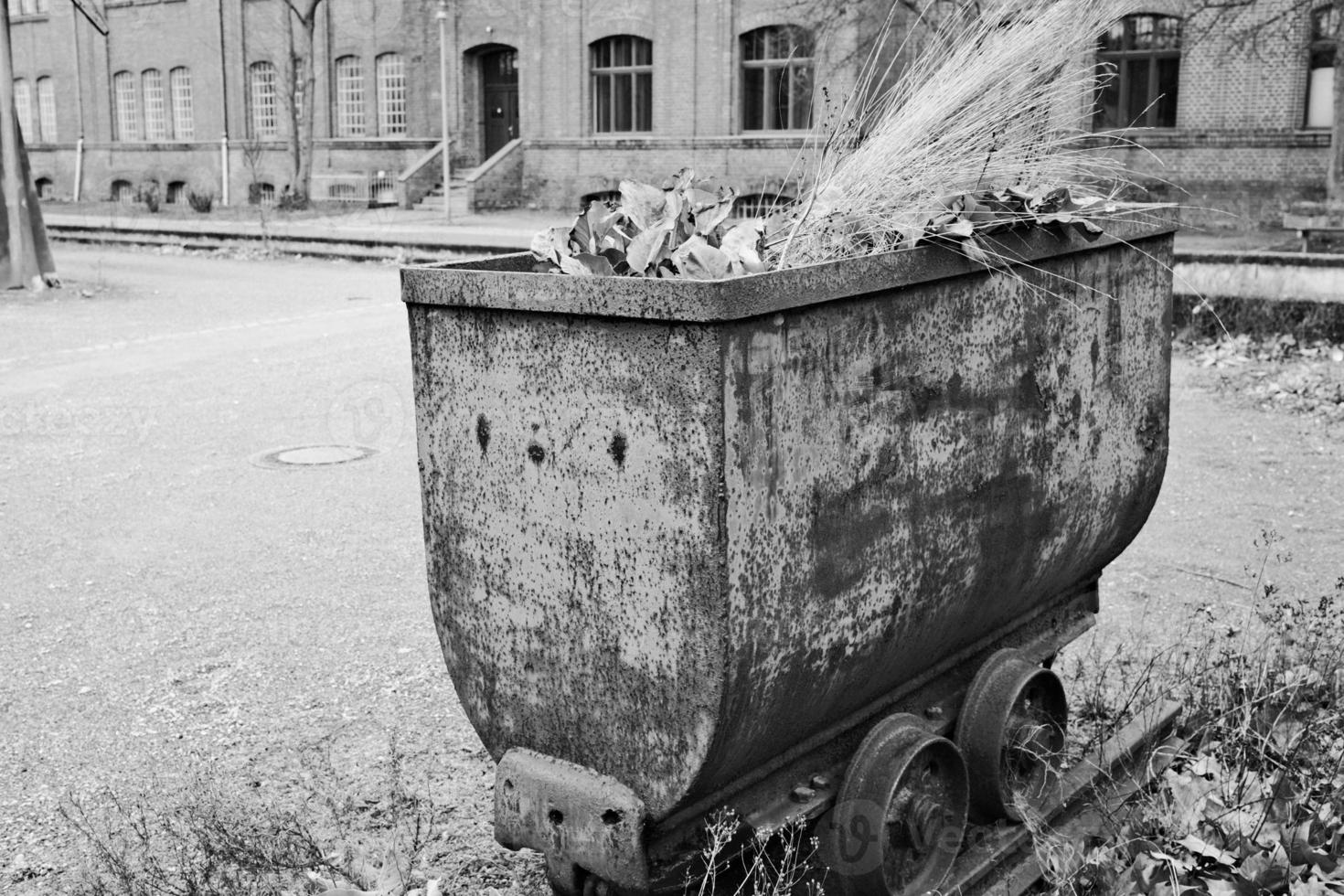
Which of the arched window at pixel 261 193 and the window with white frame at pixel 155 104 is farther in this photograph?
the window with white frame at pixel 155 104

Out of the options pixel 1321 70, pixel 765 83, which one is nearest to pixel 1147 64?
pixel 1321 70

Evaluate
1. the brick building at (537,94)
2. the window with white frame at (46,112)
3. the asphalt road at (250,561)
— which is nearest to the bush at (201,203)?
the brick building at (537,94)

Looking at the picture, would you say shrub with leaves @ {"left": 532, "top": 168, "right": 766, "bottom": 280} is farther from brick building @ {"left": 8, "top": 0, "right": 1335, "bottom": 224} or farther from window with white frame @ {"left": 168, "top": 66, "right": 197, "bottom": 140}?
window with white frame @ {"left": 168, "top": 66, "right": 197, "bottom": 140}

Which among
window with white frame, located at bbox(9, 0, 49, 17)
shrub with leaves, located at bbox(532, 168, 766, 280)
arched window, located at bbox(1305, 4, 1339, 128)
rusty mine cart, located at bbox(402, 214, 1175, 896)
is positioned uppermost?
window with white frame, located at bbox(9, 0, 49, 17)

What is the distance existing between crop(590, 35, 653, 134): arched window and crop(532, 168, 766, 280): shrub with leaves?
27.9m

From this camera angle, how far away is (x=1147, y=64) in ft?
79.0

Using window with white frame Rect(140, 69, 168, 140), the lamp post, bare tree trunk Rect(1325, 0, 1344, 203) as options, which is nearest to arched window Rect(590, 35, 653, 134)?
the lamp post

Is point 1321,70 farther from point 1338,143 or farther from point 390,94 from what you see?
point 390,94

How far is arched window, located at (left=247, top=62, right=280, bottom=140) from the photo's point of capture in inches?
1430

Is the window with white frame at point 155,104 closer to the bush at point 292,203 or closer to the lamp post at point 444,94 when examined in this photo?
the bush at point 292,203

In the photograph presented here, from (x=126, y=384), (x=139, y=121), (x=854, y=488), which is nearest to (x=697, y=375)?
(x=854, y=488)

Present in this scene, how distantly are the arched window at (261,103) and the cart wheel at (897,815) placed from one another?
36.3m

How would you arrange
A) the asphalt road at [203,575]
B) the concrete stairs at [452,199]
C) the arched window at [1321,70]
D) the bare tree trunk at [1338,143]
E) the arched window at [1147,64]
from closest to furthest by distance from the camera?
the asphalt road at [203,575] → the bare tree trunk at [1338,143] → the arched window at [1321,70] → the arched window at [1147,64] → the concrete stairs at [452,199]

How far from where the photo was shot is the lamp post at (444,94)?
28016 millimetres
